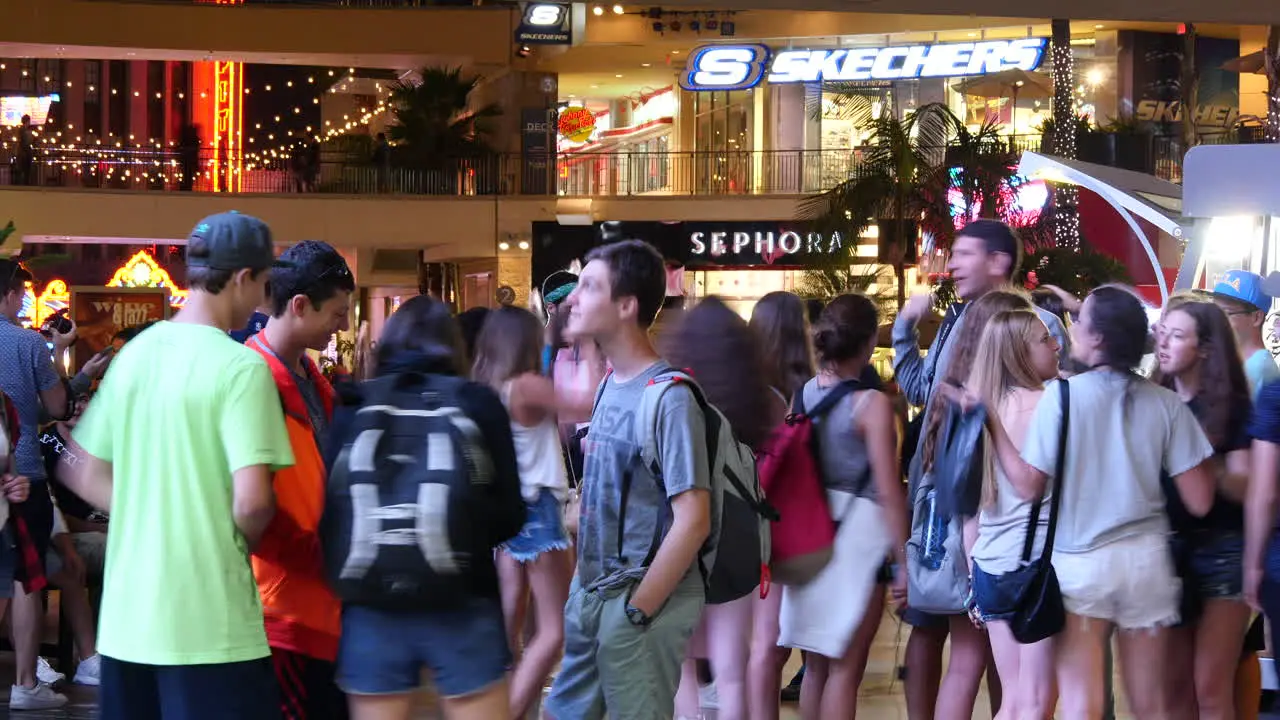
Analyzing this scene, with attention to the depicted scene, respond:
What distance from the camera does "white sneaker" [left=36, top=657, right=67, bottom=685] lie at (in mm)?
7184

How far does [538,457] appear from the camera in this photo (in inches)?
225

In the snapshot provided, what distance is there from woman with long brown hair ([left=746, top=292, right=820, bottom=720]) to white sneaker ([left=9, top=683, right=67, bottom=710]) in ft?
10.6

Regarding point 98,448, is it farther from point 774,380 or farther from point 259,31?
point 259,31

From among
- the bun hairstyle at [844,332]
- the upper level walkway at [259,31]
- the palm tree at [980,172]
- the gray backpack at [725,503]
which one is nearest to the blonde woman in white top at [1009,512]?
the bun hairstyle at [844,332]

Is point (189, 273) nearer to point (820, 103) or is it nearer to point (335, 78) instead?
point (820, 103)

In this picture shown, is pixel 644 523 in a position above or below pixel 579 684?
above

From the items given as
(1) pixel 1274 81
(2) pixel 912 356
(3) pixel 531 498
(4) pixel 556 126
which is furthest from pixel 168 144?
(2) pixel 912 356

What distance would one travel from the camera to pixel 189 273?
3717 millimetres

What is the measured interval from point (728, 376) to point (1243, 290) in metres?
2.72

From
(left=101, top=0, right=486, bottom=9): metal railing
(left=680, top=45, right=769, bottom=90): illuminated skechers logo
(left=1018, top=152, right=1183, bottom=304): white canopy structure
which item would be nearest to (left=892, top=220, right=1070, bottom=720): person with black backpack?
(left=1018, top=152, right=1183, bottom=304): white canopy structure

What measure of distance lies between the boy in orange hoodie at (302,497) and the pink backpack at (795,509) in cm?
144

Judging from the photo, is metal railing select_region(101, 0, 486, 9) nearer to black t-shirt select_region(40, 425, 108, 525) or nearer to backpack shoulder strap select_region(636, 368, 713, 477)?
black t-shirt select_region(40, 425, 108, 525)

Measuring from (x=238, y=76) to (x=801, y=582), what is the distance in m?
36.5

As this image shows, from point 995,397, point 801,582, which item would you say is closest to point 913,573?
point 801,582
